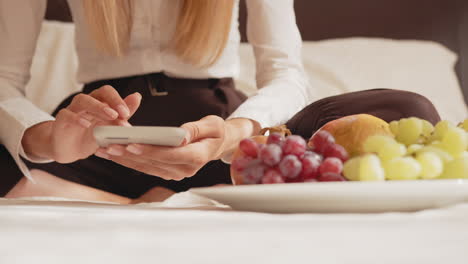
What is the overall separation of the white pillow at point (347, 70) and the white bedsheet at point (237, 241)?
1128mm

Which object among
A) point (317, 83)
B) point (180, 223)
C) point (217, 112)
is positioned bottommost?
point (317, 83)

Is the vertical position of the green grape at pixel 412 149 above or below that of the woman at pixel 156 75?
above

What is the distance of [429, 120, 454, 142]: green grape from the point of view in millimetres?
489

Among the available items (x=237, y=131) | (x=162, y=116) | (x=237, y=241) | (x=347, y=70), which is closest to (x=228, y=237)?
(x=237, y=241)

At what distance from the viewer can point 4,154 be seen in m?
0.91

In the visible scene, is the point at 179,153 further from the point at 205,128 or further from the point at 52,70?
the point at 52,70

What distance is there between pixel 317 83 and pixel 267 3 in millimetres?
418

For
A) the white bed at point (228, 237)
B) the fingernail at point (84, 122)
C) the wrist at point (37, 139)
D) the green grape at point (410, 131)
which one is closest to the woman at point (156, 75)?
the wrist at point (37, 139)

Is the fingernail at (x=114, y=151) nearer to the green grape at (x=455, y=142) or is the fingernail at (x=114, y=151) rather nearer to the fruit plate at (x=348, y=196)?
the fruit plate at (x=348, y=196)

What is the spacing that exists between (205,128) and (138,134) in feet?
0.55

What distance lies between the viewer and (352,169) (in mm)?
436

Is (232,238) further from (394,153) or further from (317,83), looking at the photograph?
(317,83)

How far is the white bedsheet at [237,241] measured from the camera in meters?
0.32

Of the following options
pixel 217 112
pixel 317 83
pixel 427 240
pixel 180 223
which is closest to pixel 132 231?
pixel 180 223
